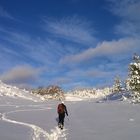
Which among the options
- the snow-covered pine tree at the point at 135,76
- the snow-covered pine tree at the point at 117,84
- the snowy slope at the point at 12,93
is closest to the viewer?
the snow-covered pine tree at the point at 135,76

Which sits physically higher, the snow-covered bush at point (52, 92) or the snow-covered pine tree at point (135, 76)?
the snow-covered bush at point (52, 92)

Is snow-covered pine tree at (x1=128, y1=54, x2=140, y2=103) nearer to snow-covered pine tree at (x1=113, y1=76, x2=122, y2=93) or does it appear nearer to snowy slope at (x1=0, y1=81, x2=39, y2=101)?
snowy slope at (x1=0, y1=81, x2=39, y2=101)

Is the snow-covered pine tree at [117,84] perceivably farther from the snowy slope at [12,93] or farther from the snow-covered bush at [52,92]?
the snow-covered bush at [52,92]

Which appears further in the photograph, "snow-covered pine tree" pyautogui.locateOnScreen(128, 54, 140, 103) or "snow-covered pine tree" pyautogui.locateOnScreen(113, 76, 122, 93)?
"snow-covered pine tree" pyautogui.locateOnScreen(113, 76, 122, 93)

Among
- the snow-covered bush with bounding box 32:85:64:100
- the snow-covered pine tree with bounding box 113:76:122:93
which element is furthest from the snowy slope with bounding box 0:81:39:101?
the snow-covered bush with bounding box 32:85:64:100

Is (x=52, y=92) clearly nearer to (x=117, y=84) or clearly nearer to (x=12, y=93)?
(x=117, y=84)

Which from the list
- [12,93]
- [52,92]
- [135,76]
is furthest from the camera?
[52,92]

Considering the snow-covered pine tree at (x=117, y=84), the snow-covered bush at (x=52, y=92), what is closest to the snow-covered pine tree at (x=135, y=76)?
the snow-covered pine tree at (x=117, y=84)

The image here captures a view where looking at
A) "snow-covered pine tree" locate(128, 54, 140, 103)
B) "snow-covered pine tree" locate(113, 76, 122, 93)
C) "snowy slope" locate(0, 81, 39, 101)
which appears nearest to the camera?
"snow-covered pine tree" locate(128, 54, 140, 103)

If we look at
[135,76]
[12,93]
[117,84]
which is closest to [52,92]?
[117,84]

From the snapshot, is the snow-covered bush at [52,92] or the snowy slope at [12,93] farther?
the snow-covered bush at [52,92]

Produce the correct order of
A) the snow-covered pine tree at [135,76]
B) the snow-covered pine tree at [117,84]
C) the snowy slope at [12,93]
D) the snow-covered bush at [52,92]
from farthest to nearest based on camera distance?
the snow-covered bush at [52,92] → the snow-covered pine tree at [117,84] → the snowy slope at [12,93] → the snow-covered pine tree at [135,76]

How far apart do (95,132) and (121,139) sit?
4090 mm

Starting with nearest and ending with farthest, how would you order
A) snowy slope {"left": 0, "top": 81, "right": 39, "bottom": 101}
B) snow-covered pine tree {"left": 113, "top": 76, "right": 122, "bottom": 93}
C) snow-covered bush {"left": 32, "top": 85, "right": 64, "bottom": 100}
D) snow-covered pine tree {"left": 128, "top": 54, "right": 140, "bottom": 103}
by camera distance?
snow-covered pine tree {"left": 128, "top": 54, "right": 140, "bottom": 103}
snowy slope {"left": 0, "top": 81, "right": 39, "bottom": 101}
snow-covered pine tree {"left": 113, "top": 76, "right": 122, "bottom": 93}
snow-covered bush {"left": 32, "top": 85, "right": 64, "bottom": 100}
